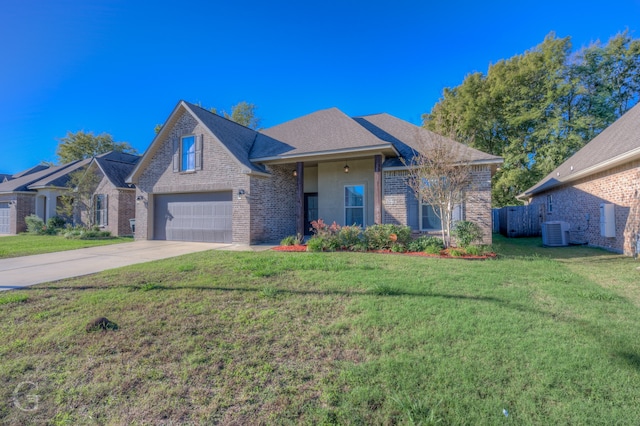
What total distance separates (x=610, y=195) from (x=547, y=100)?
1459 cm

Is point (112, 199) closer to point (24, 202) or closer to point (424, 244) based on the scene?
point (24, 202)

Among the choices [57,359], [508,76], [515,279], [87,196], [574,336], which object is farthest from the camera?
[508,76]

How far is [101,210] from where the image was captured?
17.8 meters

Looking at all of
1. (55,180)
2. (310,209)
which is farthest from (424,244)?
(55,180)

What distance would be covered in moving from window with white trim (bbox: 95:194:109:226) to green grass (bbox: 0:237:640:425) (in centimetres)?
1434

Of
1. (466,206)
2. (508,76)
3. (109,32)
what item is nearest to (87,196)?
(109,32)

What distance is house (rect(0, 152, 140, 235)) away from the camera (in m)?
17.3

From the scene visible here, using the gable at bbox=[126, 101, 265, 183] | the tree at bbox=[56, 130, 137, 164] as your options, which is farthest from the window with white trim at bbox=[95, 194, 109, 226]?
the tree at bbox=[56, 130, 137, 164]

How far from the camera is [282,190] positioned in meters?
13.4

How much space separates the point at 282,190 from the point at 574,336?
11.3 metres

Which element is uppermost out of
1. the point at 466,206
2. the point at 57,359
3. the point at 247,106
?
the point at 247,106

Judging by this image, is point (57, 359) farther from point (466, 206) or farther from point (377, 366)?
point (466, 206)

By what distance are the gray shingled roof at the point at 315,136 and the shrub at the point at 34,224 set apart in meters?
16.2

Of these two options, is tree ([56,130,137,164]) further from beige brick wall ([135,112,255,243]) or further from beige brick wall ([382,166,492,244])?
beige brick wall ([382,166,492,244])
